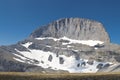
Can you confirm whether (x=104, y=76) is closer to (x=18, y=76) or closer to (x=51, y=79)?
(x=51, y=79)

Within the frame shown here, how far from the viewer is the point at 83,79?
1517 inches

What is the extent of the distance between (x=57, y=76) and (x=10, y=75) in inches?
232

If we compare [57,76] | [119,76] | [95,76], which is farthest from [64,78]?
[119,76]

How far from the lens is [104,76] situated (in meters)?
39.0

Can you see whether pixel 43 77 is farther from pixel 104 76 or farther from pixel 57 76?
pixel 104 76

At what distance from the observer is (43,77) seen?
3906 cm

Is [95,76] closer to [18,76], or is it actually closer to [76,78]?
[76,78]

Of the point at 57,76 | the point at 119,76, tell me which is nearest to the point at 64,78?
the point at 57,76

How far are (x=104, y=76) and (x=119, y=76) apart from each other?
1825 mm

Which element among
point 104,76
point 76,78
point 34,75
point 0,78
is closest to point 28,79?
point 34,75

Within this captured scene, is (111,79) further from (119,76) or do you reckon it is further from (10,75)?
(10,75)

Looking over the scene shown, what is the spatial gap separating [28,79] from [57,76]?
3.60m

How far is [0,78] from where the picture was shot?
3891 cm

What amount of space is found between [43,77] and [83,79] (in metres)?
4.92
